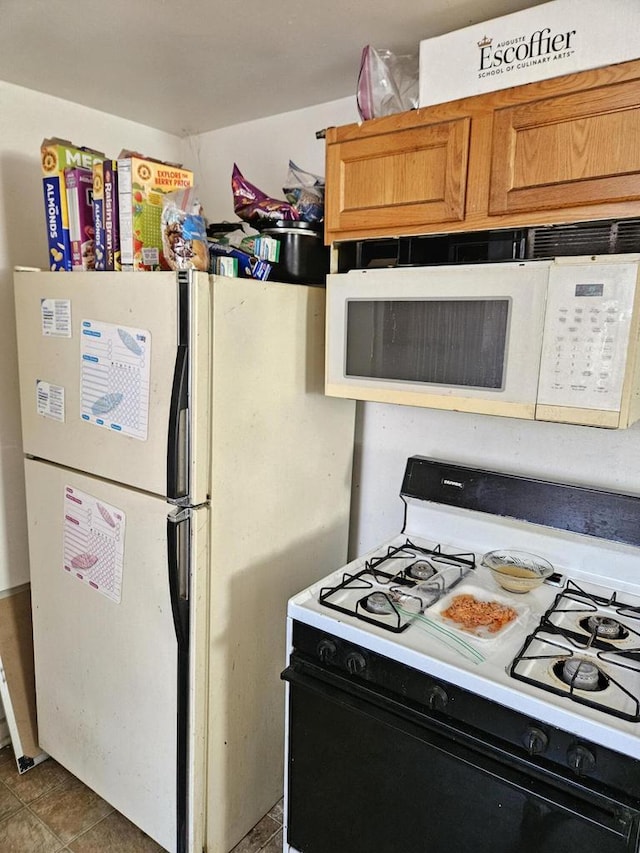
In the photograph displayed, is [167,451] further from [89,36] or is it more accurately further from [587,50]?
[587,50]

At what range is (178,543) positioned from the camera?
1.42 meters

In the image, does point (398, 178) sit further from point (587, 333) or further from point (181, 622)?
point (181, 622)

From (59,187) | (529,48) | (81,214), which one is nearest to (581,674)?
(529,48)

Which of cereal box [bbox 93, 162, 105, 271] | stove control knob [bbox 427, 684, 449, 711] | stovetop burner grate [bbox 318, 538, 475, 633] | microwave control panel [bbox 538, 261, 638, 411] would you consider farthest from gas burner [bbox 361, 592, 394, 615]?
cereal box [bbox 93, 162, 105, 271]

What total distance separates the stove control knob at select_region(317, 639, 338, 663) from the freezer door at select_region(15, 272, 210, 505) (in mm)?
440

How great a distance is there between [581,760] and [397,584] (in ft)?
1.88

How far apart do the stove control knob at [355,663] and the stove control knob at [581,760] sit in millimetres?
424

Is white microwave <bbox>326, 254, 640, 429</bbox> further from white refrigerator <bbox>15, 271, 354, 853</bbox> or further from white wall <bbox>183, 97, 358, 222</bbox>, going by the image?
white wall <bbox>183, 97, 358, 222</bbox>

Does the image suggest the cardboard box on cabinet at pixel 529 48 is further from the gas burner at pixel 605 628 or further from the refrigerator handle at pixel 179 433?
the gas burner at pixel 605 628

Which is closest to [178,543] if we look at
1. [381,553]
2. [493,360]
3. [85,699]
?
[381,553]

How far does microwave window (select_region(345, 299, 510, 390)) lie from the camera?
130 cm

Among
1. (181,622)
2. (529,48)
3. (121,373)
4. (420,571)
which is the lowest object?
(181,622)

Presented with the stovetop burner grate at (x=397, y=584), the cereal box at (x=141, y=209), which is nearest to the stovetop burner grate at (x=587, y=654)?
the stovetop burner grate at (x=397, y=584)

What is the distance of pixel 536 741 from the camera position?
105cm
